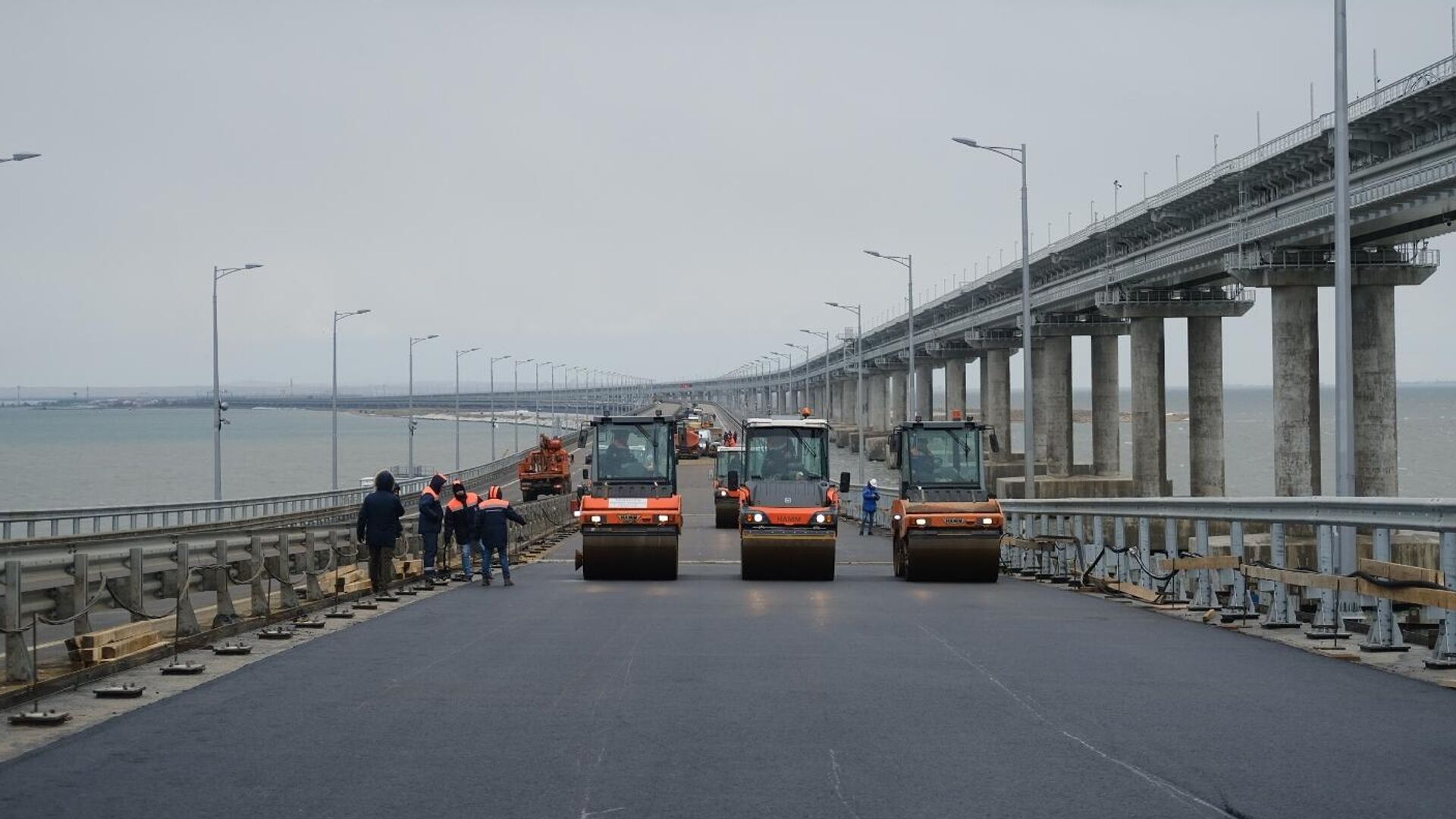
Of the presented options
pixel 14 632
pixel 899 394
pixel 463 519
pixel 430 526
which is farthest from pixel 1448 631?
pixel 899 394

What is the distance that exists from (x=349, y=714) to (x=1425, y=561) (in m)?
42.9

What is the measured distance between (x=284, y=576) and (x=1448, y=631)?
1500 cm

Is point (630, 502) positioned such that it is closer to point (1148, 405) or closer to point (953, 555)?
point (953, 555)

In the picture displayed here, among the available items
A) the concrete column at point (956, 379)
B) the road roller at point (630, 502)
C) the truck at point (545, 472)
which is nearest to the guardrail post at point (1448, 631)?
the road roller at point (630, 502)

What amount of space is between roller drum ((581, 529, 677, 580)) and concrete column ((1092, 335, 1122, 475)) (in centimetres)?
6233

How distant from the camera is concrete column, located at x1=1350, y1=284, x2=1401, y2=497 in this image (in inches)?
2194

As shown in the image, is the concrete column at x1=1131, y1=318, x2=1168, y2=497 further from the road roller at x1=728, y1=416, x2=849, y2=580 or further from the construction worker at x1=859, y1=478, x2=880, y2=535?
the road roller at x1=728, y1=416, x2=849, y2=580

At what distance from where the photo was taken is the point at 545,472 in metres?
79.3

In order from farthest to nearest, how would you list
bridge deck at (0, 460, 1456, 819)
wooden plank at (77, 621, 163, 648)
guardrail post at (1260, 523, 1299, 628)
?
1. guardrail post at (1260, 523, 1299, 628)
2. wooden plank at (77, 621, 163, 648)
3. bridge deck at (0, 460, 1456, 819)

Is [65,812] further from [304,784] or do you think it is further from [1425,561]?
[1425,561]

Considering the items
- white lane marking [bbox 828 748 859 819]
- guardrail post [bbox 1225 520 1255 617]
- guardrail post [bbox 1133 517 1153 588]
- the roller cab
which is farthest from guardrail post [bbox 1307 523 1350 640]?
the roller cab

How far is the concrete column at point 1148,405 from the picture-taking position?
7612 cm

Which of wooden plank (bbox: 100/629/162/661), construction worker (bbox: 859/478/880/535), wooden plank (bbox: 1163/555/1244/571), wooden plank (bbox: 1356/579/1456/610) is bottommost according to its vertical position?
construction worker (bbox: 859/478/880/535)

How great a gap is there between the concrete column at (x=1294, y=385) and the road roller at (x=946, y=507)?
29.9m
